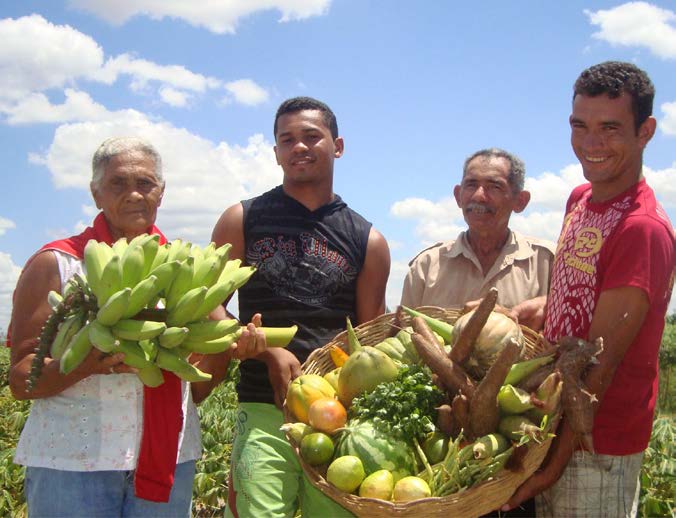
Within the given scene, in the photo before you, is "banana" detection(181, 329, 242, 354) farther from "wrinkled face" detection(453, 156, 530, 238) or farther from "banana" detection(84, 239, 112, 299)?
"wrinkled face" detection(453, 156, 530, 238)

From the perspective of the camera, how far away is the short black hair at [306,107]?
4.12 meters

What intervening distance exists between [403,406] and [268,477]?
1214 mm

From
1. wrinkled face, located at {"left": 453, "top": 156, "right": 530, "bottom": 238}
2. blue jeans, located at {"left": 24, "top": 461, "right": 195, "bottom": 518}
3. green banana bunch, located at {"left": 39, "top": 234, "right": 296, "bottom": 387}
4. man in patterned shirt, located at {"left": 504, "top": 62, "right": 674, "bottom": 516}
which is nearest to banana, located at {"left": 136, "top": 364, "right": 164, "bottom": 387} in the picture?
green banana bunch, located at {"left": 39, "top": 234, "right": 296, "bottom": 387}

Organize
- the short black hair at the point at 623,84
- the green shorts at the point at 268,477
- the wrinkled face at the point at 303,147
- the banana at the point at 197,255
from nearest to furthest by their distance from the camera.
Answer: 1. the banana at the point at 197,255
2. the short black hair at the point at 623,84
3. the green shorts at the point at 268,477
4. the wrinkled face at the point at 303,147

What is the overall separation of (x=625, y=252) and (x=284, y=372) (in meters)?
1.77

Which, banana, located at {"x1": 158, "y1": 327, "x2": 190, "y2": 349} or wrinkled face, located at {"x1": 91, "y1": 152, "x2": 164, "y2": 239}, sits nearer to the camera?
banana, located at {"x1": 158, "y1": 327, "x2": 190, "y2": 349}

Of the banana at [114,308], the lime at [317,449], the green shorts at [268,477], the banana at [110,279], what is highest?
the banana at [110,279]

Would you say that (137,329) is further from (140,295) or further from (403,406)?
(403,406)

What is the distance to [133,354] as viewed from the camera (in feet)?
8.70

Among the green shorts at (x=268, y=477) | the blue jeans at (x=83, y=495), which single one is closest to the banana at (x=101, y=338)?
the blue jeans at (x=83, y=495)

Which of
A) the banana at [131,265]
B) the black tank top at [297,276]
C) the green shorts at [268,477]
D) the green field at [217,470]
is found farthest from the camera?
the green field at [217,470]

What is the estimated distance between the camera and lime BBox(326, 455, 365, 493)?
2.59 m

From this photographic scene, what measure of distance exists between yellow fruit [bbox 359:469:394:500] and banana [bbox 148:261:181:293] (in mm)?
1127

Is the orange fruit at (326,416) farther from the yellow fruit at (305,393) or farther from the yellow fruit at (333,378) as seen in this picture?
the yellow fruit at (333,378)
